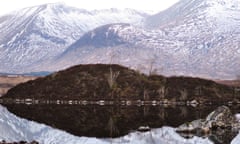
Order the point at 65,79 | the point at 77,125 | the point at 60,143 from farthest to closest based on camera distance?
the point at 65,79 < the point at 77,125 < the point at 60,143

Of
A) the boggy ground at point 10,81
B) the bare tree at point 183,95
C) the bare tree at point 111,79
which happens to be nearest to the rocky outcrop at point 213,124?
the bare tree at point 183,95

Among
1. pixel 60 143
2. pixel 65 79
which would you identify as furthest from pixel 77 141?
pixel 65 79

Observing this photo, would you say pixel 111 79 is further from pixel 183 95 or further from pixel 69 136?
pixel 69 136

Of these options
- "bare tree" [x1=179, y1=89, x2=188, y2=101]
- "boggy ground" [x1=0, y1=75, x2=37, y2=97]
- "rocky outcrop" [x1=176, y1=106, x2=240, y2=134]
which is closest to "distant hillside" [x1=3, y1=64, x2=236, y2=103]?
"bare tree" [x1=179, y1=89, x2=188, y2=101]

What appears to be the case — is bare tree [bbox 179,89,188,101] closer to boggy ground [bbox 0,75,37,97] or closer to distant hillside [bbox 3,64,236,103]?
distant hillside [bbox 3,64,236,103]

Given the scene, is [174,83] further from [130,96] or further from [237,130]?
[237,130]

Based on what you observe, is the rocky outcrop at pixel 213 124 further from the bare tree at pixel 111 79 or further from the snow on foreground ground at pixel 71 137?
the bare tree at pixel 111 79

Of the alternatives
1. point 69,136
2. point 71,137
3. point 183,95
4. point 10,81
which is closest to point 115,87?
point 183,95
